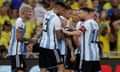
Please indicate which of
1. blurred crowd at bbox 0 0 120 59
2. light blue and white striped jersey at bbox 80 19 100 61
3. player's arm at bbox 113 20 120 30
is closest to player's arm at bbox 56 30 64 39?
light blue and white striped jersey at bbox 80 19 100 61


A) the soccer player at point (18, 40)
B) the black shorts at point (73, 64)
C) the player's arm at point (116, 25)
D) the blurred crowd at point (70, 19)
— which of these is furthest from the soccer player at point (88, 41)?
the player's arm at point (116, 25)

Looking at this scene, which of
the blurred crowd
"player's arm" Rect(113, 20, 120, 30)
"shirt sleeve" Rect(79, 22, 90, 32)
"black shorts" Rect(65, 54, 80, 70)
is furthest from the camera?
"player's arm" Rect(113, 20, 120, 30)

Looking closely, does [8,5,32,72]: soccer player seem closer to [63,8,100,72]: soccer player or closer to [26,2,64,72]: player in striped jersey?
[26,2,64,72]: player in striped jersey

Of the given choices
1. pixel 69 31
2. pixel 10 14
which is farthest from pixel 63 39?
pixel 10 14

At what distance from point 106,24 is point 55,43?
3595 millimetres

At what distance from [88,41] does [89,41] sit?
0.08ft

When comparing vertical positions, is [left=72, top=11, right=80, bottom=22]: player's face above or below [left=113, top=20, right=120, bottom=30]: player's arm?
above

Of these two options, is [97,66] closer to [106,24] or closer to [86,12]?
[86,12]

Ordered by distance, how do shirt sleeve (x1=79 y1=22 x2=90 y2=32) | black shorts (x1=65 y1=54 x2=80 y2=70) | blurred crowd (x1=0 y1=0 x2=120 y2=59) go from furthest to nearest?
blurred crowd (x1=0 y1=0 x2=120 y2=59) < black shorts (x1=65 y1=54 x2=80 y2=70) < shirt sleeve (x1=79 y1=22 x2=90 y2=32)

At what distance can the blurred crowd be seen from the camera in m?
15.0

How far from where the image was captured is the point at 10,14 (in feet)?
53.9

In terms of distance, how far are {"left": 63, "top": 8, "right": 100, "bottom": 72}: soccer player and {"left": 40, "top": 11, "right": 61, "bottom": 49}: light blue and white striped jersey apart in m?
0.49

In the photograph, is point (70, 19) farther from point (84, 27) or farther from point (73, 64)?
point (84, 27)

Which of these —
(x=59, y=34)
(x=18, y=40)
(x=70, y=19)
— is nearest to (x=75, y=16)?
(x=59, y=34)
